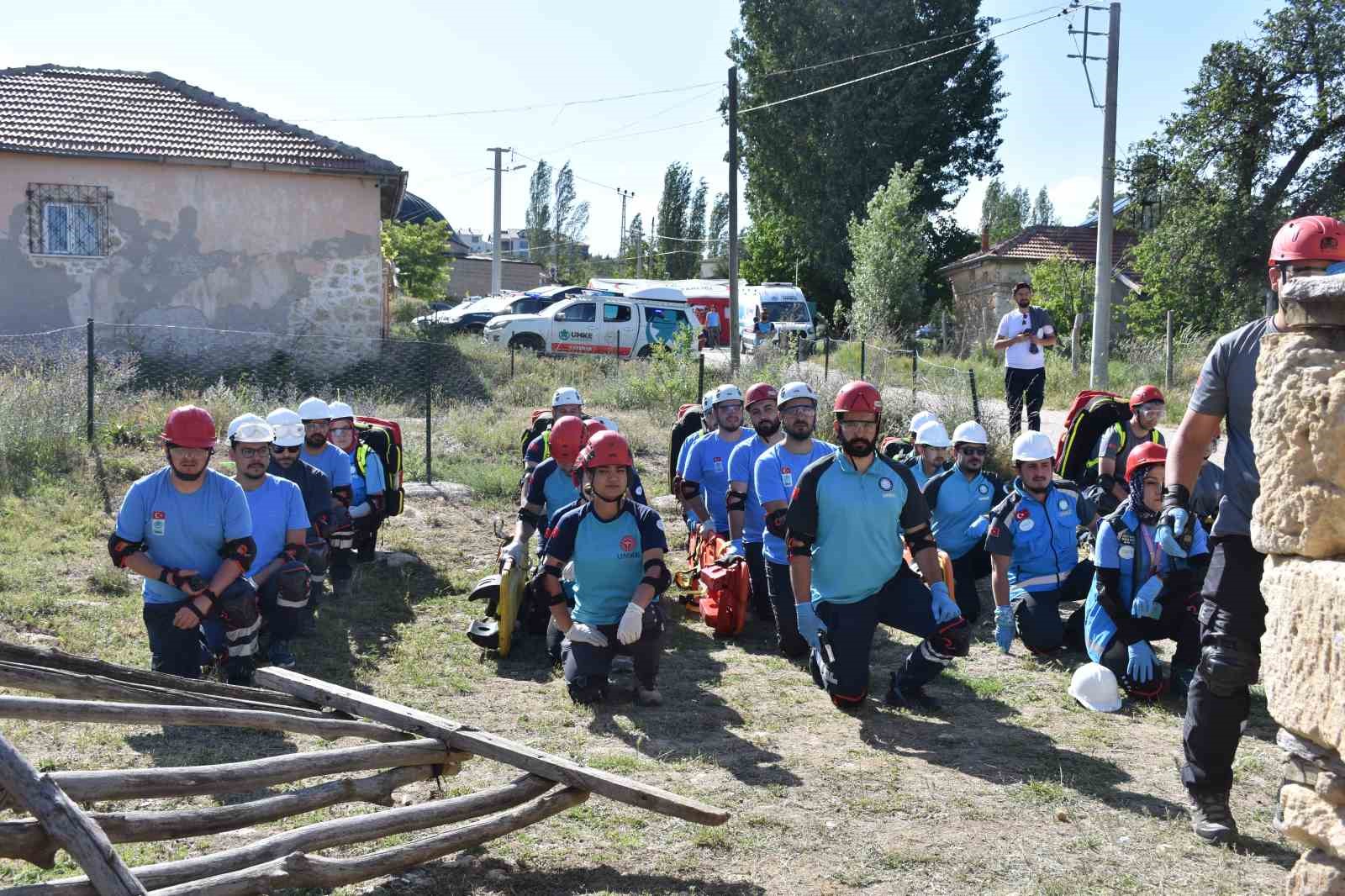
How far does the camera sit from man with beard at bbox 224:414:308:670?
6562 mm

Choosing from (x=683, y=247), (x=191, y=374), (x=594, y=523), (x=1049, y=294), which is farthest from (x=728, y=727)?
(x=683, y=247)

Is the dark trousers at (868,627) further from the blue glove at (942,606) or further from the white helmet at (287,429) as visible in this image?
the white helmet at (287,429)

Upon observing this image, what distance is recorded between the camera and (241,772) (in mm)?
3773

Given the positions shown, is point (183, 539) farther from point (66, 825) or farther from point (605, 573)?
point (66, 825)

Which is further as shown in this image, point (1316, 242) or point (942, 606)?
point (942, 606)

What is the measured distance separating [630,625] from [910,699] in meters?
1.51

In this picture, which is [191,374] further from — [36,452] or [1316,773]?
[1316,773]

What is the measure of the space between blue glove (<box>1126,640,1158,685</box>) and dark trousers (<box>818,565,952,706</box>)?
1115 mm

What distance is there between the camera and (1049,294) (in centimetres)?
3266

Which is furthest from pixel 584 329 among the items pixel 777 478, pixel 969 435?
pixel 777 478

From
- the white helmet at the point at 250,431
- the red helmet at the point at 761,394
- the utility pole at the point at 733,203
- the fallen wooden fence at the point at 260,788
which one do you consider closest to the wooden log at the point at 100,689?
the fallen wooden fence at the point at 260,788

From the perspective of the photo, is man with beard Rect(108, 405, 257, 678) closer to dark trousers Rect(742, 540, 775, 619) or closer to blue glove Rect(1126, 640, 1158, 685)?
dark trousers Rect(742, 540, 775, 619)

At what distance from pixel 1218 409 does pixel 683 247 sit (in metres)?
64.8

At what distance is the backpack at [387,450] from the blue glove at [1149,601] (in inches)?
210
